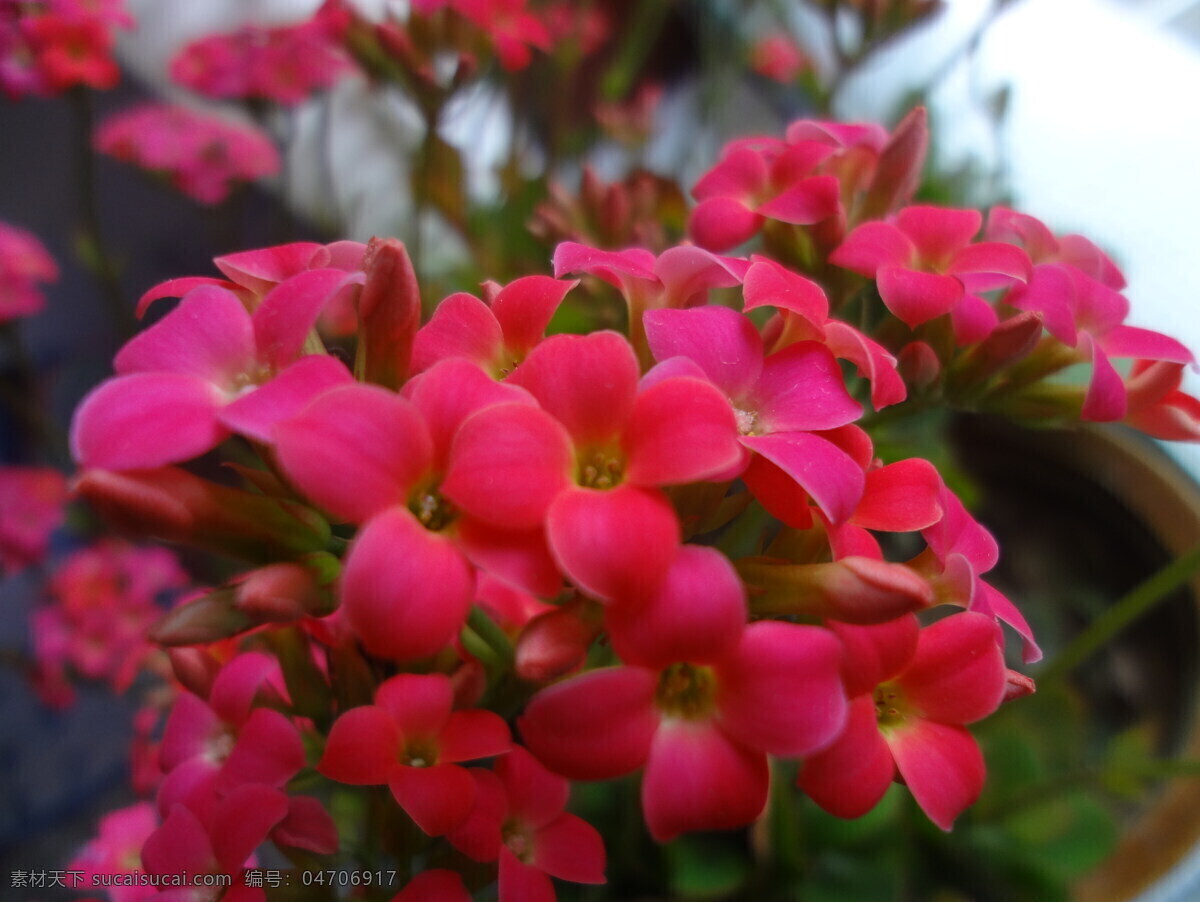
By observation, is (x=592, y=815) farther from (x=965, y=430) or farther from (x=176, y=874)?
(x=965, y=430)

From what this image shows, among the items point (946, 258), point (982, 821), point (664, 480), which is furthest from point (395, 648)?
point (982, 821)

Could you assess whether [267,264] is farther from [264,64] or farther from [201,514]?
[264,64]

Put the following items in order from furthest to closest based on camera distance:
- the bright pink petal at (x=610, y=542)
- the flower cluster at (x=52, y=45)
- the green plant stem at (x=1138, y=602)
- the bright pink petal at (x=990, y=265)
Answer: the flower cluster at (x=52, y=45)
the green plant stem at (x=1138, y=602)
the bright pink petal at (x=990, y=265)
the bright pink petal at (x=610, y=542)

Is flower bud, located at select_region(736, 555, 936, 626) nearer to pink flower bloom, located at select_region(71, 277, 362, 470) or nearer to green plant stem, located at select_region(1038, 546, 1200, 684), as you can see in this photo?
pink flower bloom, located at select_region(71, 277, 362, 470)

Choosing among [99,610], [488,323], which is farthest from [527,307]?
[99,610]

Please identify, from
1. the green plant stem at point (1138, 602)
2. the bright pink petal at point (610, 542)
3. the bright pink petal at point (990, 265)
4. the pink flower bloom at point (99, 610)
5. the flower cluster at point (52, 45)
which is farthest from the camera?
the pink flower bloom at point (99, 610)

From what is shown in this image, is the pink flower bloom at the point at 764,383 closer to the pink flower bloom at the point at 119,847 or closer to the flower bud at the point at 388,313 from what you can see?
the flower bud at the point at 388,313

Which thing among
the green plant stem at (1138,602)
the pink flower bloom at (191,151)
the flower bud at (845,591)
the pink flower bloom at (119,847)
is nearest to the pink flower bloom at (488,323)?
the flower bud at (845,591)

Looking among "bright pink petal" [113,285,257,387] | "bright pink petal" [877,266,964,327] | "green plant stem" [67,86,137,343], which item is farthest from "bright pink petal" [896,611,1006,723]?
"green plant stem" [67,86,137,343]
